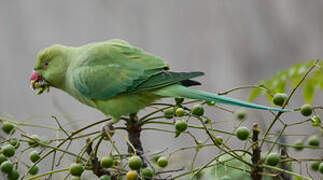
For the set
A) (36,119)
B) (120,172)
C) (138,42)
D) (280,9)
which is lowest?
(36,119)

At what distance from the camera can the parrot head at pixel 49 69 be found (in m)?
1.69

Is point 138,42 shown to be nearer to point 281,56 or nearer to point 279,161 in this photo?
point 281,56

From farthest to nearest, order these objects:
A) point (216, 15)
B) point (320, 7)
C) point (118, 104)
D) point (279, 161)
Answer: point (216, 15), point (320, 7), point (118, 104), point (279, 161)

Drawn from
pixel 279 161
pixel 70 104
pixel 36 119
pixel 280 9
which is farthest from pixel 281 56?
pixel 279 161

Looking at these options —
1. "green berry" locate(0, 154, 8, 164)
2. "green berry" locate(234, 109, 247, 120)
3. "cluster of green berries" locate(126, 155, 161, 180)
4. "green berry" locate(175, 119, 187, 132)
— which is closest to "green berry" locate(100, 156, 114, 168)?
"cluster of green berries" locate(126, 155, 161, 180)

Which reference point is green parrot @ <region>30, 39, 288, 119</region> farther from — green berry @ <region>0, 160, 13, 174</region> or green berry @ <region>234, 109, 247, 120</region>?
green berry @ <region>0, 160, 13, 174</region>

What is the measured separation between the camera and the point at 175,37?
11.0ft

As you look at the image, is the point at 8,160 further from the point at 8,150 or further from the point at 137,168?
the point at 137,168

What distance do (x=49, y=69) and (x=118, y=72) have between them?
315mm

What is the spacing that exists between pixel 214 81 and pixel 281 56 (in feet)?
1.73

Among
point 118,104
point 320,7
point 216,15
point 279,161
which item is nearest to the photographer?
point 279,161

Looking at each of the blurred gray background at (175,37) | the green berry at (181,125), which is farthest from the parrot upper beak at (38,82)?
the blurred gray background at (175,37)

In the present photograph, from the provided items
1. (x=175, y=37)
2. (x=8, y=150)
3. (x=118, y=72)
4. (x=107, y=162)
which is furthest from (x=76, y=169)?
(x=175, y=37)

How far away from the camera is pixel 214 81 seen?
332 cm
